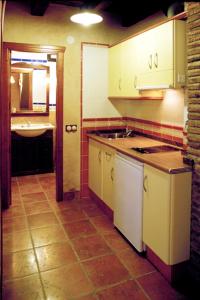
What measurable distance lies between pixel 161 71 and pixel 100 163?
53.7 inches

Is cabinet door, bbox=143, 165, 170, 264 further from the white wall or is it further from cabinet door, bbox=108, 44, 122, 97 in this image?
the white wall

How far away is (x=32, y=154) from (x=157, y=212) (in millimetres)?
3349

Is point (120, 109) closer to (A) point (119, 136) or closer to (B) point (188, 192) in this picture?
(A) point (119, 136)

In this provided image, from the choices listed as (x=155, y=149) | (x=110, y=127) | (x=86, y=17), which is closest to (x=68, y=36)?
(x=86, y=17)

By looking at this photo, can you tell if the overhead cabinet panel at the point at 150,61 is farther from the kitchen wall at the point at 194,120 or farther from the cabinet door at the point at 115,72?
the kitchen wall at the point at 194,120

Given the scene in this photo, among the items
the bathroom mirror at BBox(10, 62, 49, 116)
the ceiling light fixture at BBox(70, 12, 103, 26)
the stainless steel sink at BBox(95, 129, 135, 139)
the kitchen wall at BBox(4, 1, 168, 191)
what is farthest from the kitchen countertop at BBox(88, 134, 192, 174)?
the bathroom mirror at BBox(10, 62, 49, 116)

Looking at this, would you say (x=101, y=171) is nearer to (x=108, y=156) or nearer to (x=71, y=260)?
(x=108, y=156)

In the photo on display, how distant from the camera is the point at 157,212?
7.39 feet

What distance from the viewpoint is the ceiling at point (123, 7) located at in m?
2.77

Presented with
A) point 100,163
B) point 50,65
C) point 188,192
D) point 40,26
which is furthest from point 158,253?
point 50,65

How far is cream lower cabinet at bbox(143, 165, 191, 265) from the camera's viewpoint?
2098 mm

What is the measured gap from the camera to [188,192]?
7.05ft

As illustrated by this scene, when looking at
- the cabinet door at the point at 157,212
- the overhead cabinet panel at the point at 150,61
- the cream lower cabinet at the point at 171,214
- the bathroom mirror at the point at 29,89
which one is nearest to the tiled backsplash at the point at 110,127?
the overhead cabinet panel at the point at 150,61

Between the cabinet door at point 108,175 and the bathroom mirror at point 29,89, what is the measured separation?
8.40 feet
